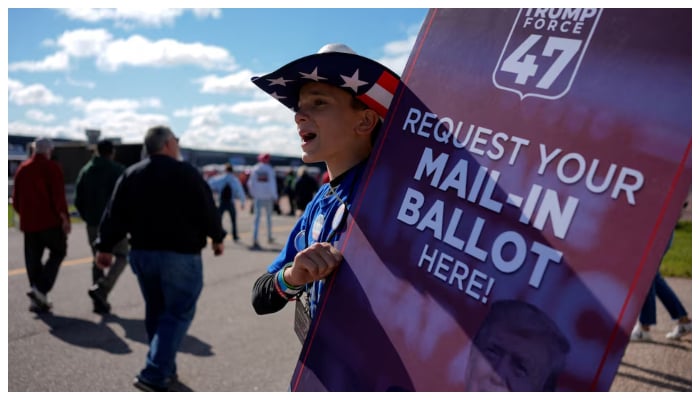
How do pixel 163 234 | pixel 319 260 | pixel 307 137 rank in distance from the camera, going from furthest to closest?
pixel 163 234, pixel 307 137, pixel 319 260

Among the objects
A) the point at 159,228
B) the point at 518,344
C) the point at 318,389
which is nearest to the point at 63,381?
the point at 159,228

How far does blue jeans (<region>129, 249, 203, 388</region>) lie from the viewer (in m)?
3.69

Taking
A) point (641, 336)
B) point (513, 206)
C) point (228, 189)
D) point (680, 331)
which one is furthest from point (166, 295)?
point (228, 189)

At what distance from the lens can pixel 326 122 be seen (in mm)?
1681

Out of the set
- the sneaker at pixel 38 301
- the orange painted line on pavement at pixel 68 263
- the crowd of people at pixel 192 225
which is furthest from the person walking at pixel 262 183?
the sneaker at pixel 38 301

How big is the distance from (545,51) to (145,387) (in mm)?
3381

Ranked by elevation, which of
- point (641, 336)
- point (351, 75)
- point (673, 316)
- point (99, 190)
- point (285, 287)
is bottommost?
point (99, 190)

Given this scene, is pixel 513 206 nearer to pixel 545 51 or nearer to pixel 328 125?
pixel 545 51

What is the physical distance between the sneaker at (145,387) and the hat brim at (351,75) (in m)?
2.69

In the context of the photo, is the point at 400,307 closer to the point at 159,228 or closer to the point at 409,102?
the point at 409,102

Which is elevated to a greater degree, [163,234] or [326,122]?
[326,122]

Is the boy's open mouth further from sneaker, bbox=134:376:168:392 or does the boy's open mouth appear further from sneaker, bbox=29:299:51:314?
sneaker, bbox=29:299:51:314

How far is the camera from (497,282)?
3.86ft

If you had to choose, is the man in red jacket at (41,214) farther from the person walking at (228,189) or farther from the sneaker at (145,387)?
the person walking at (228,189)
